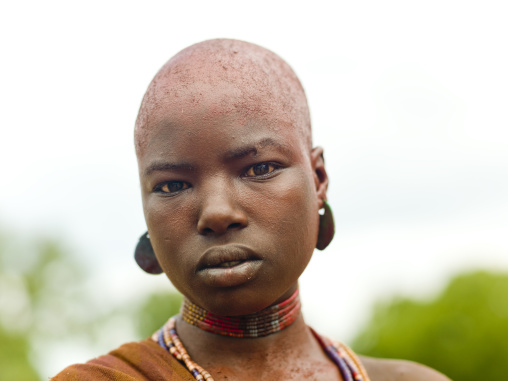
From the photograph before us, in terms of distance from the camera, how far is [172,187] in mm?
2969

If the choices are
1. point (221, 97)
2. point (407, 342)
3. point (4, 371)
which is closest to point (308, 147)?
point (221, 97)

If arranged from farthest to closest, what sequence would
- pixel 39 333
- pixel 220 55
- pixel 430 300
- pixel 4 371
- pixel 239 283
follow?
1. pixel 39 333
2. pixel 4 371
3. pixel 430 300
4. pixel 220 55
5. pixel 239 283

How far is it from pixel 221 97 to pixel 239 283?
35.4 inches

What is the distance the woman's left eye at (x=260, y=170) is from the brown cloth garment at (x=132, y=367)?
104cm

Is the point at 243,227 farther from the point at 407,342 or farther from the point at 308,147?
the point at 407,342

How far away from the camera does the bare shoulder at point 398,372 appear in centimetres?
352

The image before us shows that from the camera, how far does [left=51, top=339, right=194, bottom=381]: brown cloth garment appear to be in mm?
2830

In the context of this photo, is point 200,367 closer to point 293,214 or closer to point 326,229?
point 293,214

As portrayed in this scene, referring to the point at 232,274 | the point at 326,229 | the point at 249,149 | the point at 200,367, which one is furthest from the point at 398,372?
the point at 249,149

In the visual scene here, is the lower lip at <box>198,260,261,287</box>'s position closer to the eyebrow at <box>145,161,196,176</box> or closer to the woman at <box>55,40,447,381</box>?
the woman at <box>55,40,447,381</box>

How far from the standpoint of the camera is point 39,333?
19781 mm

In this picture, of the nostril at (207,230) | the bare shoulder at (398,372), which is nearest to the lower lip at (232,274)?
the nostril at (207,230)

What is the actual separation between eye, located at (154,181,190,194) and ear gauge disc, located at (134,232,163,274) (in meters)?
0.53

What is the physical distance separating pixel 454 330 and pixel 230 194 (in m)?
11.4
